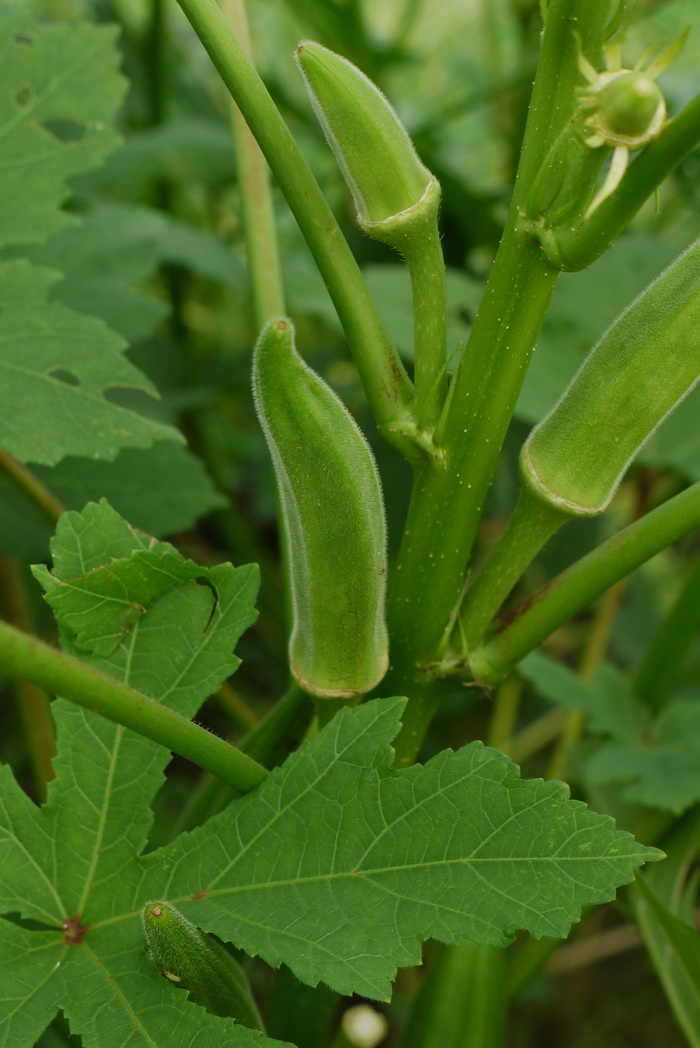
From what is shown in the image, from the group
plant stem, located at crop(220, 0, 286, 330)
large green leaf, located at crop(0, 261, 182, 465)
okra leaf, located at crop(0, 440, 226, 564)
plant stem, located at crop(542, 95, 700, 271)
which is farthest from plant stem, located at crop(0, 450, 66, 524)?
plant stem, located at crop(542, 95, 700, 271)

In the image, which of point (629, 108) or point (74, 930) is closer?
point (629, 108)

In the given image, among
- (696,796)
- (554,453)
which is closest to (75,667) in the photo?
(554,453)

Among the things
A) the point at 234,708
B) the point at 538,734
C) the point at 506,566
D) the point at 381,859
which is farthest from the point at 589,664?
the point at 381,859

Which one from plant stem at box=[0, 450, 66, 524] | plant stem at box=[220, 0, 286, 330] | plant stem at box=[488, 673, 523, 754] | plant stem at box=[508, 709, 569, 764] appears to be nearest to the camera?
plant stem at box=[220, 0, 286, 330]

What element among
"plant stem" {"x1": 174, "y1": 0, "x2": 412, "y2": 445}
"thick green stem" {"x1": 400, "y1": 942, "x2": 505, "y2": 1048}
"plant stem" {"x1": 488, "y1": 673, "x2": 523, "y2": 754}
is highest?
"plant stem" {"x1": 174, "y1": 0, "x2": 412, "y2": 445}

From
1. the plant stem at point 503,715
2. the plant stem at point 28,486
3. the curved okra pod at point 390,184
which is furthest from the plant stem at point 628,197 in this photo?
the plant stem at point 503,715

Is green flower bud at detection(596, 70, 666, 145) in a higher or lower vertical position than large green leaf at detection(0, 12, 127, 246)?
higher

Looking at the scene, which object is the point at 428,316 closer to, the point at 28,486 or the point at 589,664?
the point at 28,486

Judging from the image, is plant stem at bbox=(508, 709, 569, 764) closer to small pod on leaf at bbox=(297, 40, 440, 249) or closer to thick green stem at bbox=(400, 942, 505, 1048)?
thick green stem at bbox=(400, 942, 505, 1048)
